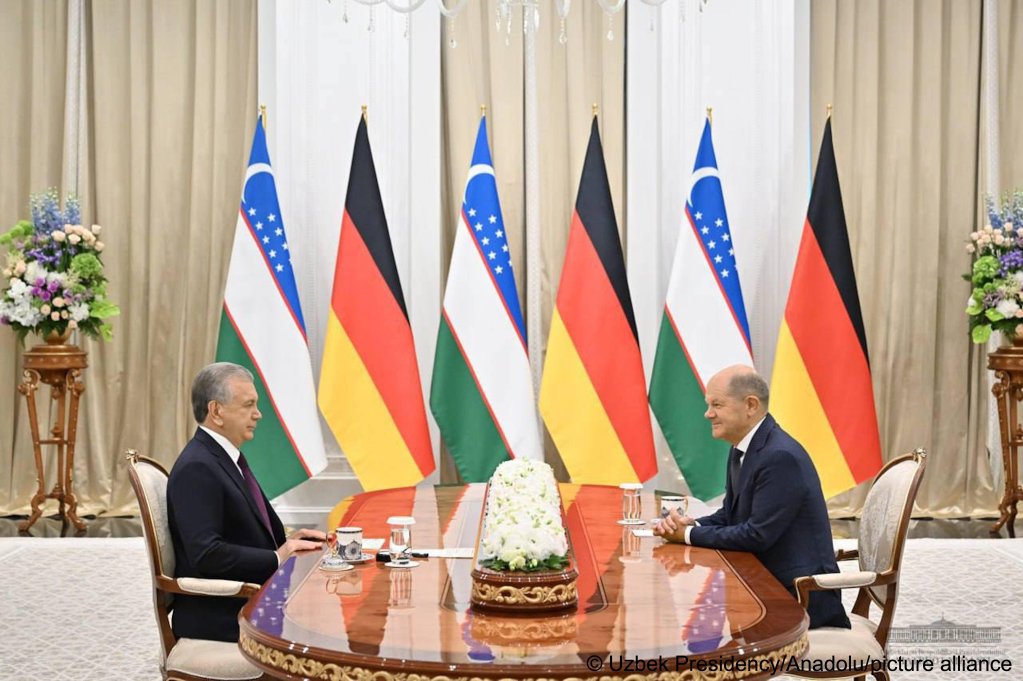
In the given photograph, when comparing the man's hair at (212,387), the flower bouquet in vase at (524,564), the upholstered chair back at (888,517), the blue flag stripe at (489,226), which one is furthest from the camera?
the blue flag stripe at (489,226)

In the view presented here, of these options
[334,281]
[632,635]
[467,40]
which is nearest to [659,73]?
[467,40]

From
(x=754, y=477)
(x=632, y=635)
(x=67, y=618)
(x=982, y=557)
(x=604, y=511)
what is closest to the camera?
(x=632, y=635)

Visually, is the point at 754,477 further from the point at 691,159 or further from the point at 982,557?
the point at 691,159

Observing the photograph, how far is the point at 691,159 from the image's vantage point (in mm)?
7160

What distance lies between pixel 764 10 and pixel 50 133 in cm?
462

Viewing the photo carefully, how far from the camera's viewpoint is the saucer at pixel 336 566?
9.77 ft

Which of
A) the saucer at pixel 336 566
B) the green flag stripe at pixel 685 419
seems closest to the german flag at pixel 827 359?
the green flag stripe at pixel 685 419

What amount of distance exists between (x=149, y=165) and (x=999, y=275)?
5325 millimetres

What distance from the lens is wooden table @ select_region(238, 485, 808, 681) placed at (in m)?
2.21

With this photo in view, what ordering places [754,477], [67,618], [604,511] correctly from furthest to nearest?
[67,618] < [604,511] < [754,477]

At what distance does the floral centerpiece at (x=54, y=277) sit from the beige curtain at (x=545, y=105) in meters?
2.16

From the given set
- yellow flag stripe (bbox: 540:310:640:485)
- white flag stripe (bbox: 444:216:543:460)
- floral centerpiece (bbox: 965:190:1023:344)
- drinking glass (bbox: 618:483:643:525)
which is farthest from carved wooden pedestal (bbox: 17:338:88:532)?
floral centerpiece (bbox: 965:190:1023:344)

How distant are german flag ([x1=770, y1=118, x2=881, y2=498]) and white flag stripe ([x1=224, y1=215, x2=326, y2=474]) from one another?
268 cm

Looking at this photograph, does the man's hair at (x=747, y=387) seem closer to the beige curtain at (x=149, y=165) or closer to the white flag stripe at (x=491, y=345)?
the white flag stripe at (x=491, y=345)
